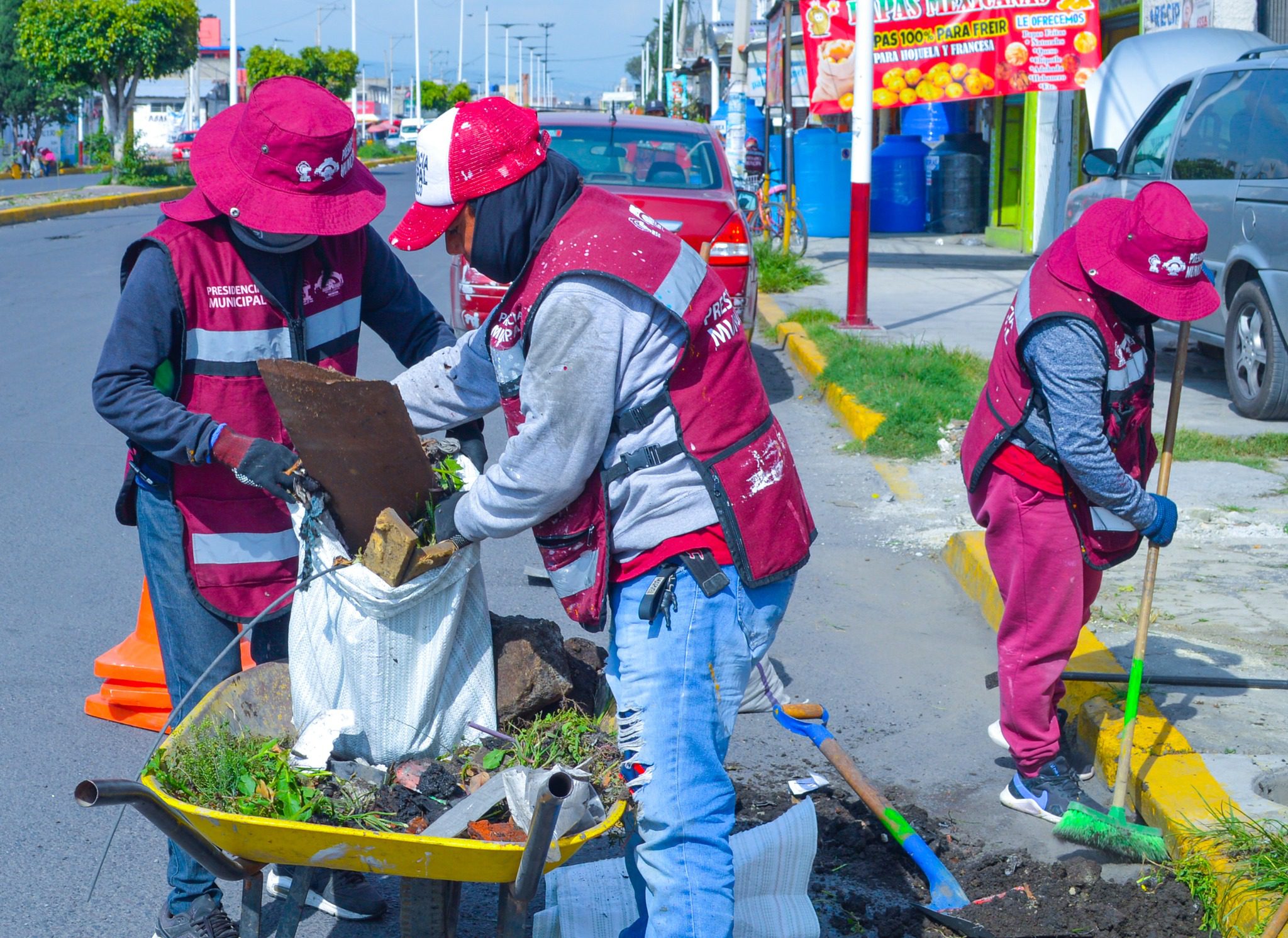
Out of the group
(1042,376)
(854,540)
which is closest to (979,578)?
(854,540)

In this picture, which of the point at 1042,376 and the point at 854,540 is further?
the point at 854,540

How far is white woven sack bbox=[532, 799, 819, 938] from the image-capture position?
2.77 m

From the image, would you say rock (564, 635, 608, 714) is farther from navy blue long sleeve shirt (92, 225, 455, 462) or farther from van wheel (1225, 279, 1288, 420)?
van wheel (1225, 279, 1288, 420)

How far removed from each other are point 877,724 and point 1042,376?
1.42 m

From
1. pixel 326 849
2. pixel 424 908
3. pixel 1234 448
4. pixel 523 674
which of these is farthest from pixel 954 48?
pixel 326 849

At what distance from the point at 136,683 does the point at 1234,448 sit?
5.59m

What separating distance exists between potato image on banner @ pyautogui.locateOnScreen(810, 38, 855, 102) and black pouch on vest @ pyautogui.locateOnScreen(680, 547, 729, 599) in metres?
12.6

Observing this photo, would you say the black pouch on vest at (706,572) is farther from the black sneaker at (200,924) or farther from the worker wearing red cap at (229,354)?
the black sneaker at (200,924)

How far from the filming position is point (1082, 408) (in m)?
3.19

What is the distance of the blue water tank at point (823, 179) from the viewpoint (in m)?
19.0

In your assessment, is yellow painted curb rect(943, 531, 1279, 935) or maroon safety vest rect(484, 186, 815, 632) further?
yellow painted curb rect(943, 531, 1279, 935)

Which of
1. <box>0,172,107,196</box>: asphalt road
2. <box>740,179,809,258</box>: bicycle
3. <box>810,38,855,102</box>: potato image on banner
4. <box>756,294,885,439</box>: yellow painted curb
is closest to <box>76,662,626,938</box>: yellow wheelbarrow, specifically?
<box>756,294,885,439</box>: yellow painted curb

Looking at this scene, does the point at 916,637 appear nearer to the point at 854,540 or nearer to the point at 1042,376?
the point at 854,540

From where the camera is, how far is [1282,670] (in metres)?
4.20
